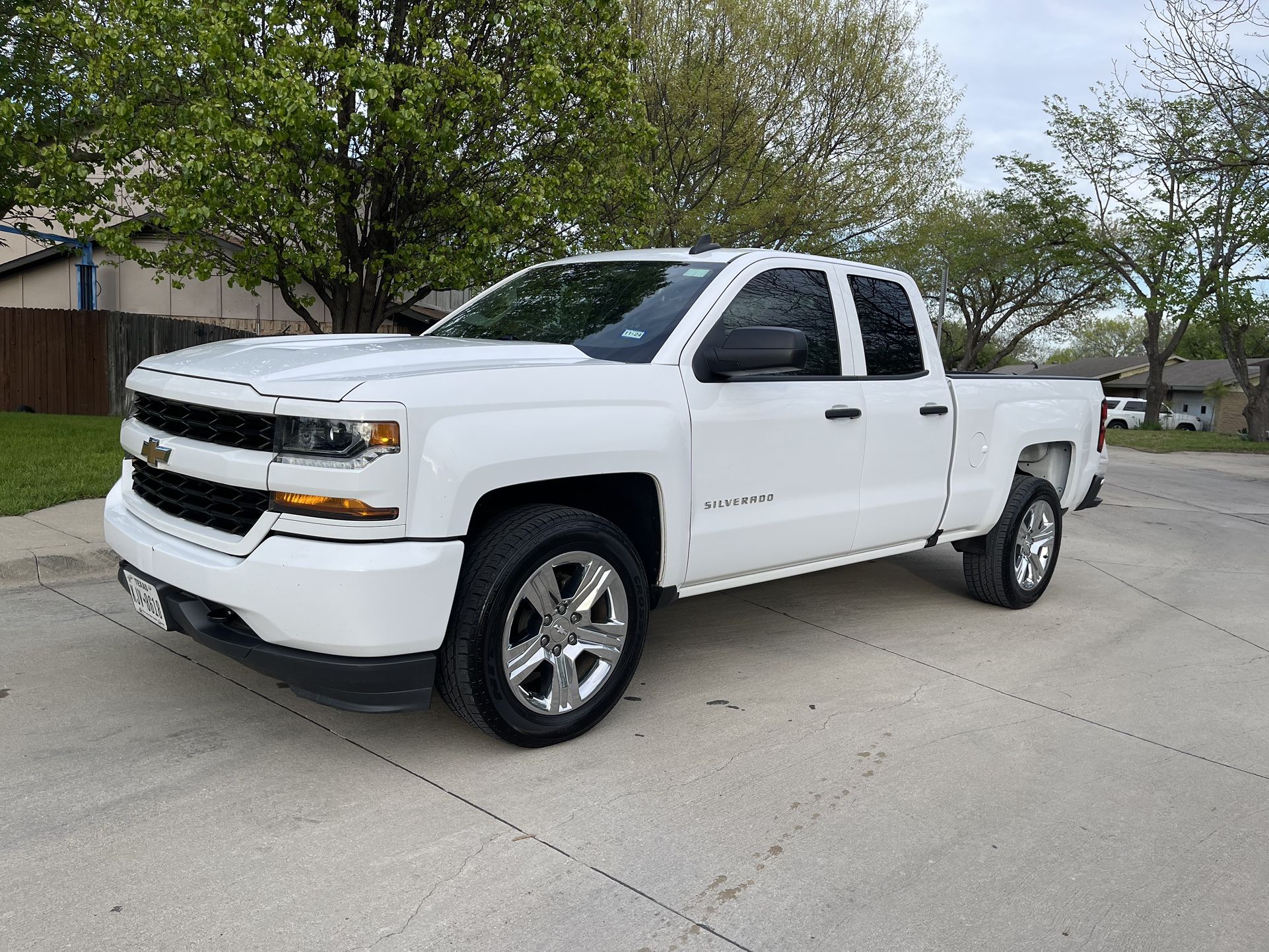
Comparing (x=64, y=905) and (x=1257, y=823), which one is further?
(x=1257, y=823)

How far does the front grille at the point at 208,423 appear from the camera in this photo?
11.8 ft

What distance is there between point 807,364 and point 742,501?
862mm

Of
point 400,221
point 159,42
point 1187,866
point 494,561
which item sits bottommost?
point 1187,866

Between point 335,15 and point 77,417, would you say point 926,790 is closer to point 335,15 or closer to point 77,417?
point 335,15

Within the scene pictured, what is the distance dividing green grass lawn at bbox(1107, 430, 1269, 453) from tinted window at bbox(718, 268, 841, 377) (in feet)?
71.1

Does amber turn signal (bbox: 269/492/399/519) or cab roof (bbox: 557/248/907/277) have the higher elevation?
cab roof (bbox: 557/248/907/277)

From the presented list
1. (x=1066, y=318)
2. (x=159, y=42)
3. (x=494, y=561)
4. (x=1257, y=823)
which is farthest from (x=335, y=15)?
(x=1066, y=318)

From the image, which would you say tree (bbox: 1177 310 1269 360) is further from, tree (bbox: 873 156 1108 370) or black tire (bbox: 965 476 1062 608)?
black tire (bbox: 965 476 1062 608)

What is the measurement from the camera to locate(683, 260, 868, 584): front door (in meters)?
4.45

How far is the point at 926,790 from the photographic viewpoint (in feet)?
12.6

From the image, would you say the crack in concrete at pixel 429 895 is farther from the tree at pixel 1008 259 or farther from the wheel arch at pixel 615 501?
the tree at pixel 1008 259

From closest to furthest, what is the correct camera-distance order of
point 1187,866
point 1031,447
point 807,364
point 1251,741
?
point 1187,866
point 1251,741
point 807,364
point 1031,447

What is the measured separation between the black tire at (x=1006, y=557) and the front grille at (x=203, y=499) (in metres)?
4.38

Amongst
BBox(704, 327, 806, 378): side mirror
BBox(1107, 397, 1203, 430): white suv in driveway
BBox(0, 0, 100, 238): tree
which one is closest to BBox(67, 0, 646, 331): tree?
BBox(0, 0, 100, 238): tree
